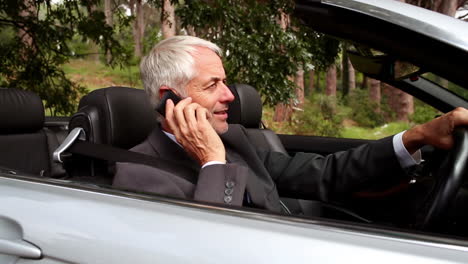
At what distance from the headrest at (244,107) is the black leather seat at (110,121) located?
3.56ft

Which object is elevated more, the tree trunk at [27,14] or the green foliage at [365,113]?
the tree trunk at [27,14]

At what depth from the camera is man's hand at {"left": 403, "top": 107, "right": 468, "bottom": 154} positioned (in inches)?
59.4

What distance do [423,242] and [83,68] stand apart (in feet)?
87.1

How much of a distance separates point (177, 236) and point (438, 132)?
91 cm

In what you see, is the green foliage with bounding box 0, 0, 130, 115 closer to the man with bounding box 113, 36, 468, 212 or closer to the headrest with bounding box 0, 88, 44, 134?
the headrest with bounding box 0, 88, 44, 134

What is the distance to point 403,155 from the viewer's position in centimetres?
187

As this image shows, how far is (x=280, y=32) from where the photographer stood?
5691 millimetres

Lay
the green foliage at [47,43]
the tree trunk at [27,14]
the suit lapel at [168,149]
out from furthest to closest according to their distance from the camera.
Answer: the green foliage at [47,43]
the tree trunk at [27,14]
the suit lapel at [168,149]

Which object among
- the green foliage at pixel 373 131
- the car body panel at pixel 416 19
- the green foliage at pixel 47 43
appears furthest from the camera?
the green foliage at pixel 373 131

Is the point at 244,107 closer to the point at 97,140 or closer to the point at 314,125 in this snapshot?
the point at 97,140

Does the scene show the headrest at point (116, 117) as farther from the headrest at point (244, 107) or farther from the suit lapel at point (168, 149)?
the headrest at point (244, 107)

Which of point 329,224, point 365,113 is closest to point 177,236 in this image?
point 329,224

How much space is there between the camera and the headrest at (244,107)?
337 cm

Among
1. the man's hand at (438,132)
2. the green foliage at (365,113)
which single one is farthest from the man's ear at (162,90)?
the green foliage at (365,113)
